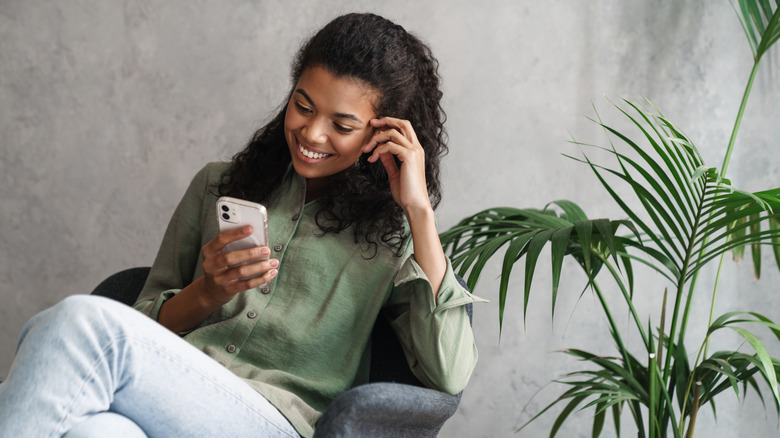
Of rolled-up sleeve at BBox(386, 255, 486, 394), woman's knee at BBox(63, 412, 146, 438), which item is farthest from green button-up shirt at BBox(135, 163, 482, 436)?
woman's knee at BBox(63, 412, 146, 438)

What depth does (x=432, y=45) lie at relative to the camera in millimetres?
1785

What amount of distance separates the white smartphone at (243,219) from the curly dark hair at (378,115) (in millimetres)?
167

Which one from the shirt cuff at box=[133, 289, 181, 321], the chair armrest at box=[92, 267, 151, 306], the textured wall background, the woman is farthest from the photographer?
the textured wall background

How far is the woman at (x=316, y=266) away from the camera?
40.1 inches

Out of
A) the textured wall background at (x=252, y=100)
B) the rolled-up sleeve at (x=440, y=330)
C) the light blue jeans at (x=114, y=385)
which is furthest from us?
the textured wall background at (x=252, y=100)

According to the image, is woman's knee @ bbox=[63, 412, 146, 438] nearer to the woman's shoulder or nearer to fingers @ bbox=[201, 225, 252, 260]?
fingers @ bbox=[201, 225, 252, 260]

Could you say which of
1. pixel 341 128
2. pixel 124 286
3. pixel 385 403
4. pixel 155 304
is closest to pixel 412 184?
pixel 341 128

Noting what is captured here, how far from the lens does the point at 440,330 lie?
112 centimetres

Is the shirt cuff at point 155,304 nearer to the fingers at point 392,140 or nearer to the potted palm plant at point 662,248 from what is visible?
the fingers at point 392,140

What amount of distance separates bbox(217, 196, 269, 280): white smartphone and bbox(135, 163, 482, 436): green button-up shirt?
0.13 m

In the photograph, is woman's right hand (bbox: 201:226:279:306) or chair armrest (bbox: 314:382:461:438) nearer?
chair armrest (bbox: 314:382:461:438)

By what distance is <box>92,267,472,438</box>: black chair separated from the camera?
931mm

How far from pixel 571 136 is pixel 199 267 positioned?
1.00 meters

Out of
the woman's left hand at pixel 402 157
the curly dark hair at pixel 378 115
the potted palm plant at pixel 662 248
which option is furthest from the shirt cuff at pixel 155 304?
the potted palm plant at pixel 662 248
